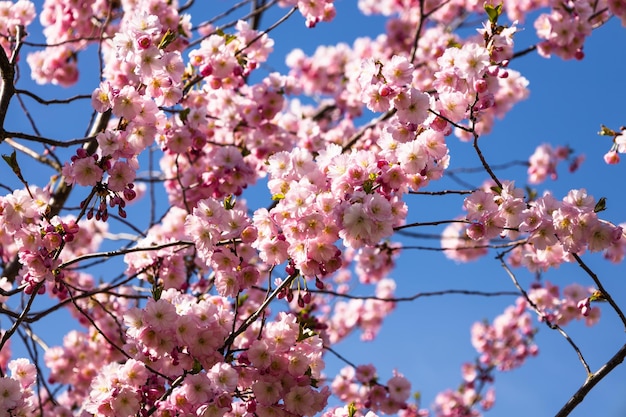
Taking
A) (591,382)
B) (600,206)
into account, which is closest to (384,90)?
(600,206)

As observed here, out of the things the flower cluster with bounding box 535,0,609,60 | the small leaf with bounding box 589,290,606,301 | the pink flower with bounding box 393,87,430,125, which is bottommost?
the small leaf with bounding box 589,290,606,301

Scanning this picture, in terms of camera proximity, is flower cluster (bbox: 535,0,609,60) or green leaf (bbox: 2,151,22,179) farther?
flower cluster (bbox: 535,0,609,60)

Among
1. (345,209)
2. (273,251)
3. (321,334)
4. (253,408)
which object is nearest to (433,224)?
(345,209)

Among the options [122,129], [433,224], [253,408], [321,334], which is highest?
[122,129]

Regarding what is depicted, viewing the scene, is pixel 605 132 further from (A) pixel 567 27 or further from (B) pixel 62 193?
(B) pixel 62 193

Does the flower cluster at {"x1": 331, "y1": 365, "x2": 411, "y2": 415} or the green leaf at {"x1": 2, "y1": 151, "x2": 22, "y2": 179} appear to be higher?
the green leaf at {"x1": 2, "y1": 151, "x2": 22, "y2": 179}

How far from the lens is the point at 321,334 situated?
14.3 feet

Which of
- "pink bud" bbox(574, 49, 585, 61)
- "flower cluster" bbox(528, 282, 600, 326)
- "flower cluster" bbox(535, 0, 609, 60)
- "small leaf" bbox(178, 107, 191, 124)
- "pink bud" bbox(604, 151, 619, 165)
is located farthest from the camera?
"flower cluster" bbox(528, 282, 600, 326)

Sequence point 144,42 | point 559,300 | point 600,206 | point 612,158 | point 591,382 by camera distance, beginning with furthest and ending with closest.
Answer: point 559,300, point 612,158, point 144,42, point 600,206, point 591,382

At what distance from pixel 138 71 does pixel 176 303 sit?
107 centimetres

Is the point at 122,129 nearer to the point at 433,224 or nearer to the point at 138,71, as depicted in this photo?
the point at 138,71

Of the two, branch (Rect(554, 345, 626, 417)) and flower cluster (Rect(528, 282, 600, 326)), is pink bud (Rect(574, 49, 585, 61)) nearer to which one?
flower cluster (Rect(528, 282, 600, 326))

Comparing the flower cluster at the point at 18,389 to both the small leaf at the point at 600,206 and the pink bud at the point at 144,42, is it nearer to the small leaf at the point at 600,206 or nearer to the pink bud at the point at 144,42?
the pink bud at the point at 144,42

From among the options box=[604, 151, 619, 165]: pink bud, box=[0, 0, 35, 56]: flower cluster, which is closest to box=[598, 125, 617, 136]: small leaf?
box=[604, 151, 619, 165]: pink bud
